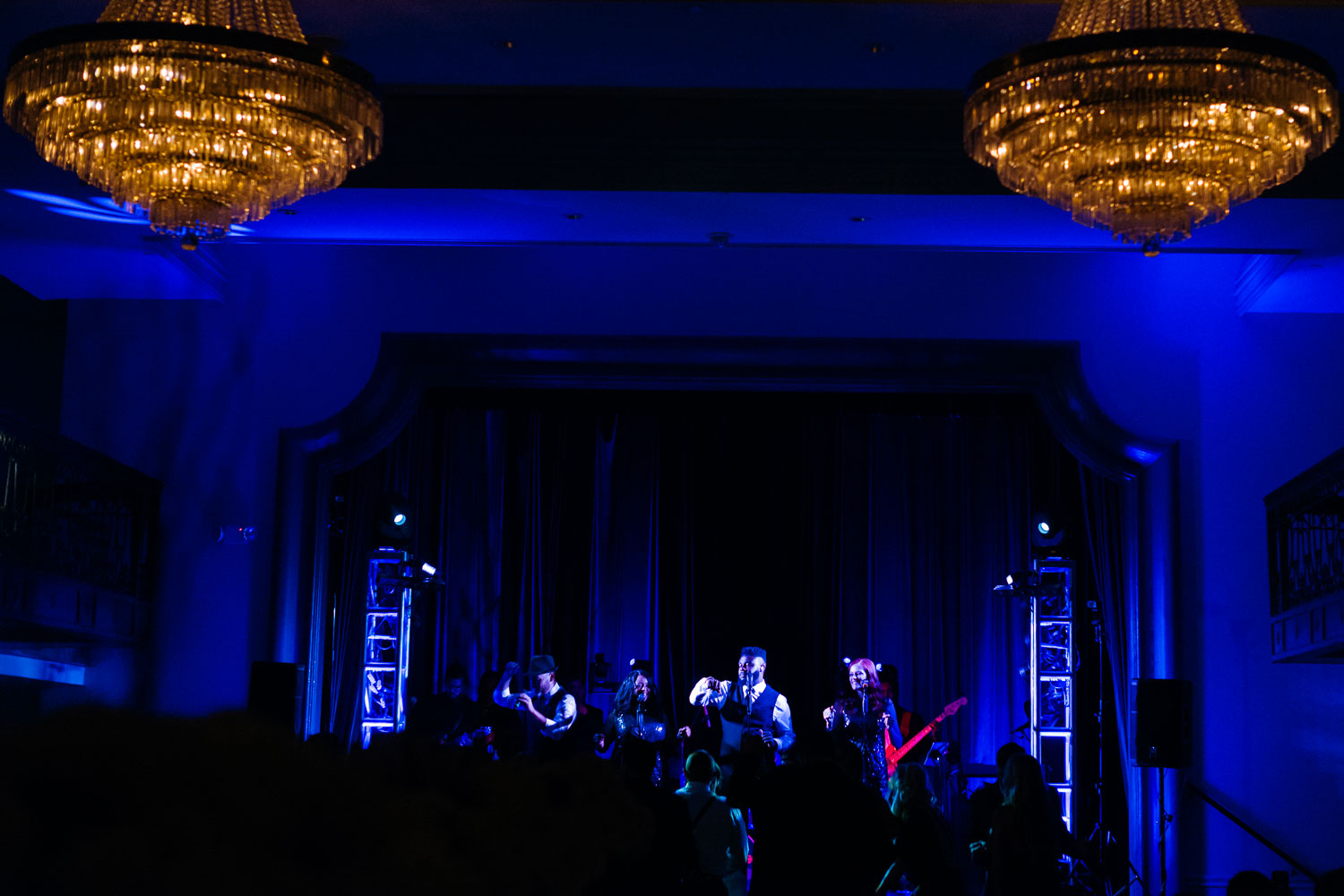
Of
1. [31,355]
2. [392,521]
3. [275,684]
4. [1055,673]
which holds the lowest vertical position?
[275,684]

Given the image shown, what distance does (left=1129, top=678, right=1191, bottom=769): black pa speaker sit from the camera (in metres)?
9.68

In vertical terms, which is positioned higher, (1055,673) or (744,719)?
(1055,673)

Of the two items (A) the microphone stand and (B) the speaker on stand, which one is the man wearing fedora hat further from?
(B) the speaker on stand

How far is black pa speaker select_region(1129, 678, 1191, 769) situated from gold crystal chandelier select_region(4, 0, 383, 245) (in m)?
6.92

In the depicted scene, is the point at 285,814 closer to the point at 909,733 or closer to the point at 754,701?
the point at 909,733

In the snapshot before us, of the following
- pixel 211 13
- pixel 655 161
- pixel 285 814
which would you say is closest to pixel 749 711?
pixel 655 161

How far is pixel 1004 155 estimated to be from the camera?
497cm

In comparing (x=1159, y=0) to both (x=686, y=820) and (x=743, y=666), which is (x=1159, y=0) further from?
(x=743, y=666)

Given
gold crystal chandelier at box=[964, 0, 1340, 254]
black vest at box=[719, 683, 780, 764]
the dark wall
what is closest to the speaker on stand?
black vest at box=[719, 683, 780, 764]

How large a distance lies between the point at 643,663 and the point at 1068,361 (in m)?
4.61

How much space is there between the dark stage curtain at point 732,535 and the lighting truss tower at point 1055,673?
Result: 1362 millimetres

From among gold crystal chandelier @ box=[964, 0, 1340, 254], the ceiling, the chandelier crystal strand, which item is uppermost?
the ceiling

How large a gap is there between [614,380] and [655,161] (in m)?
3.35

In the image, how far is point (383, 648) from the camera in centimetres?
1242
